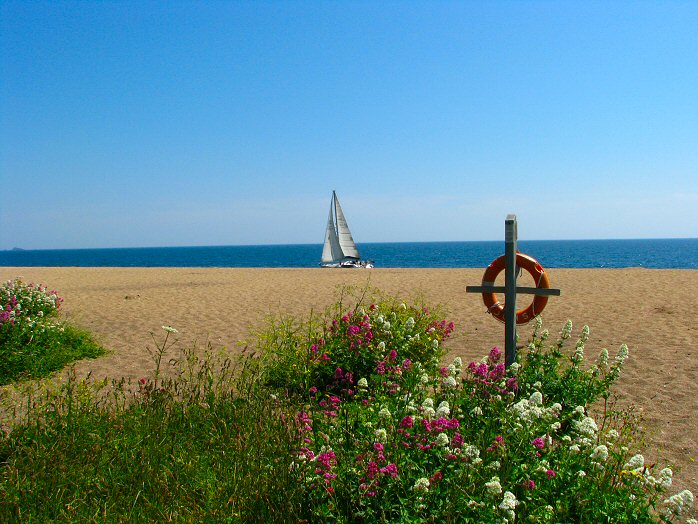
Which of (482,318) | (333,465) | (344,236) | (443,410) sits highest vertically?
(344,236)

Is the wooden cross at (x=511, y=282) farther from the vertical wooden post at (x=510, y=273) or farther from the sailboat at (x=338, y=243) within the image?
the sailboat at (x=338, y=243)

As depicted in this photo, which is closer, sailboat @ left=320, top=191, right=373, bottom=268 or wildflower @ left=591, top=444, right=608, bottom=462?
wildflower @ left=591, top=444, right=608, bottom=462

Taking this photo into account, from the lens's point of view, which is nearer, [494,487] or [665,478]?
[494,487]

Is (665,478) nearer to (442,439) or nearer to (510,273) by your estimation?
(442,439)

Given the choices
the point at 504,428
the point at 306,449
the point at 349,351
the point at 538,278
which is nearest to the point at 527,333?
the point at 538,278

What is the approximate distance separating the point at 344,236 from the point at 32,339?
112ft

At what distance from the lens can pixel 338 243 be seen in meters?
41.1

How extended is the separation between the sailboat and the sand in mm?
18604

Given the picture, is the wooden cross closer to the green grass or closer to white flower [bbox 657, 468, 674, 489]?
the green grass

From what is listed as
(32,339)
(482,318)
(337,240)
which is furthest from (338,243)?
(32,339)

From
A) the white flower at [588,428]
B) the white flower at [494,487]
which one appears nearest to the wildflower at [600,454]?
the white flower at [588,428]

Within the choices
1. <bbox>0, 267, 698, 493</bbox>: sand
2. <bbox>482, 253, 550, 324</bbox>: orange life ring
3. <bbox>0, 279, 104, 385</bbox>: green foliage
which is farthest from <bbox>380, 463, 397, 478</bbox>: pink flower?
<bbox>0, 279, 104, 385</bbox>: green foliage

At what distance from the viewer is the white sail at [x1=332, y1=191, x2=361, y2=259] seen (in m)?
40.9

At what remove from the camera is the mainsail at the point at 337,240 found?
40938 millimetres
